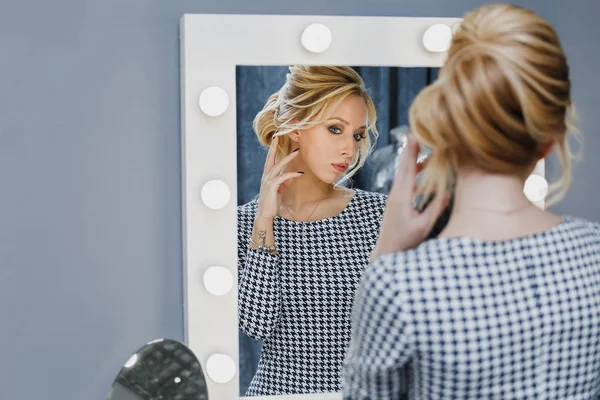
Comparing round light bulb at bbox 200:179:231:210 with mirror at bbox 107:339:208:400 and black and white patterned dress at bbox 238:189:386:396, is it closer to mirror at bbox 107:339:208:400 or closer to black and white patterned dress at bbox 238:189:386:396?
black and white patterned dress at bbox 238:189:386:396

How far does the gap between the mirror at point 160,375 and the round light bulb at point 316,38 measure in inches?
19.6

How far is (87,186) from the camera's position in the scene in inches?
47.1

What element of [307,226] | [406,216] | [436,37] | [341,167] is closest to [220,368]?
[307,226]

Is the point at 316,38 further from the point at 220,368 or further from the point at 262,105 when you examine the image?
the point at 220,368

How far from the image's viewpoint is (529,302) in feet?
2.39

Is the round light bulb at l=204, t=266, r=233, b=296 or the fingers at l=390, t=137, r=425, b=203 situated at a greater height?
the fingers at l=390, t=137, r=425, b=203

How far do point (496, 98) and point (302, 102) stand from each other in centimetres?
52

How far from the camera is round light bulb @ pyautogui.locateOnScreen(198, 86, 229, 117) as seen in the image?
3.80 ft

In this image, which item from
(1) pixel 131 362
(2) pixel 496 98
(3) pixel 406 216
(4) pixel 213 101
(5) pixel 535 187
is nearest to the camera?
(2) pixel 496 98

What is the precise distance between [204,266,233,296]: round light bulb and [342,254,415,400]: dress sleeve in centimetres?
44

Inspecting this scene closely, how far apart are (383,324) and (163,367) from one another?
1.35 feet

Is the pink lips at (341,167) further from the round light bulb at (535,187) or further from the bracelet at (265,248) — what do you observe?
the round light bulb at (535,187)

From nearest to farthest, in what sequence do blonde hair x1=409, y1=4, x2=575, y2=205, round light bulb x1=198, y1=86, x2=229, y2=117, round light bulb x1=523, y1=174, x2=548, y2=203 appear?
blonde hair x1=409, y1=4, x2=575, y2=205
round light bulb x1=198, y1=86, x2=229, y2=117
round light bulb x1=523, y1=174, x2=548, y2=203

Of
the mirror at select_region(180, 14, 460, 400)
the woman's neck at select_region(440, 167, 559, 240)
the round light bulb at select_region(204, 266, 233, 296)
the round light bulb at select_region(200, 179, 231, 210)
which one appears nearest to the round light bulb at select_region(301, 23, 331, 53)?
the mirror at select_region(180, 14, 460, 400)
